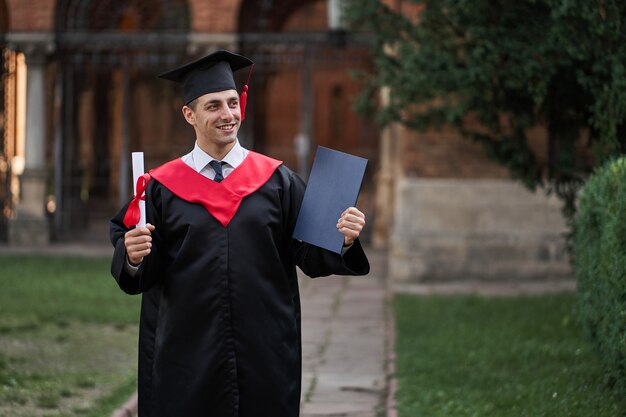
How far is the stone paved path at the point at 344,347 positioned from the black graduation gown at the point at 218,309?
8.89 ft

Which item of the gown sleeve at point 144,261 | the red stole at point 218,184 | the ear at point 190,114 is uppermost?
the ear at point 190,114

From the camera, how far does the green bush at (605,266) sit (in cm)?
604

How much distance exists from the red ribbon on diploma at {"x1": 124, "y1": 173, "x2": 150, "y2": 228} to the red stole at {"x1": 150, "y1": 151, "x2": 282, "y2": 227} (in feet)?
0.52

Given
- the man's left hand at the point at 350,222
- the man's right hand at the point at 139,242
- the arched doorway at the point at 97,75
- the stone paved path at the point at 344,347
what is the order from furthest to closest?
1. the arched doorway at the point at 97,75
2. the stone paved path at the point at 344,347
3. the man's left hand at the point at 350,222
4. the man's right hand at the point at 139,242

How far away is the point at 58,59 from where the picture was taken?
17.2 metres

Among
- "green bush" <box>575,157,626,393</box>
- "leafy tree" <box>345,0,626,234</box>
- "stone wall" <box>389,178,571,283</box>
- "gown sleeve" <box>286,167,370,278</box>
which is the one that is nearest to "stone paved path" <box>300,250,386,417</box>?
"stone wall" <box>389,178,571,283</box>

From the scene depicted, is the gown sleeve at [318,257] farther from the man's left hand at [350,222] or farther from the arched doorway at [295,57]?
the arched doorway at [295,57]

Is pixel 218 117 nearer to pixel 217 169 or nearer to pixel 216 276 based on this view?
pixel 217 169

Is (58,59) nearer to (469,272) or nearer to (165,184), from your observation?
(469,272)

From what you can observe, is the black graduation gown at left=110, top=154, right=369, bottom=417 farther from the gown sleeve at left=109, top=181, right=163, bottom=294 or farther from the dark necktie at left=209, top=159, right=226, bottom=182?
the dark necktie at left=209, top=159, right=226, bottom=182

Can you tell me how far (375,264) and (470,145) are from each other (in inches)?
106

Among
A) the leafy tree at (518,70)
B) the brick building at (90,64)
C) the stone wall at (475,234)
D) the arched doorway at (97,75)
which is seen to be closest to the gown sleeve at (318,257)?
the leafy tree at (518,70)

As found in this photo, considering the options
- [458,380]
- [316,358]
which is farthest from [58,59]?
[458,380]

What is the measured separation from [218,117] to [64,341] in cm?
533
